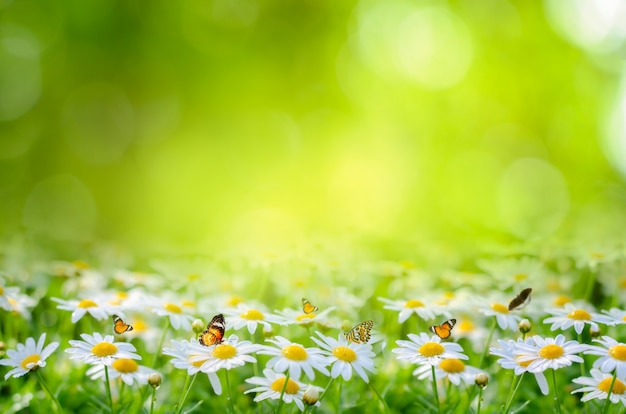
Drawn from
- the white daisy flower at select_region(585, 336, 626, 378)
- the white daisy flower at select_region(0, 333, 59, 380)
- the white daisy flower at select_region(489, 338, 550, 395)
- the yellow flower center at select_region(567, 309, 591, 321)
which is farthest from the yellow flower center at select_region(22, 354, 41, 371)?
the yellow flower center at select_region(567, 309, 591, 321)

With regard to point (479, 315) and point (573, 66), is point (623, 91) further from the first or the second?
point (479, 315)

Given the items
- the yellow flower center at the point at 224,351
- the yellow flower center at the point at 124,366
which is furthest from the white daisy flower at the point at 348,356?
the yellow flower center at the point at 124,366

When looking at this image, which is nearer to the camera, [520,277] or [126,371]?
[126,371]

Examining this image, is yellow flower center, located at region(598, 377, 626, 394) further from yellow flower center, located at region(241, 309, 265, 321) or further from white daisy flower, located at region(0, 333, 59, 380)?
white daisy flower, located at region(0, 333, 59, 380)

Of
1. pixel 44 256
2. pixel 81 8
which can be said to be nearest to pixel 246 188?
pixel 81 8

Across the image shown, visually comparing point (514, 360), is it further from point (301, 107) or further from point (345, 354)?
point (301, 107)

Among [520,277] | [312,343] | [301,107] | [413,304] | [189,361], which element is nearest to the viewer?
[189,361]

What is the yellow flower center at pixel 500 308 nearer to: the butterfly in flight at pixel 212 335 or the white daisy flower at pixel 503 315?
the white daisy flower at pixel 503 315

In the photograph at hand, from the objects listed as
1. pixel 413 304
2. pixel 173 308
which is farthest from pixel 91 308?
pixel 413 304
